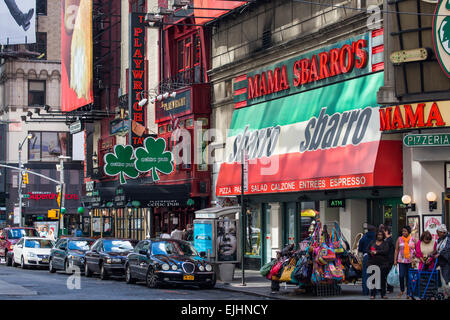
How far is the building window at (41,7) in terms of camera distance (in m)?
95.5

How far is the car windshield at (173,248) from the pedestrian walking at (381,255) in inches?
277

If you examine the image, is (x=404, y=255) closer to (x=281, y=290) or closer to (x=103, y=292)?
(x=281, y=290)

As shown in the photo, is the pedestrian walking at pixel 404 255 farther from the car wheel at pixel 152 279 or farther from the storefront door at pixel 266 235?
the storefront door at pixel 266 235

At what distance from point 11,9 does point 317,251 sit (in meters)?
77.1

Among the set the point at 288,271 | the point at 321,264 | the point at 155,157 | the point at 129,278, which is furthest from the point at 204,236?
the point at 155,157

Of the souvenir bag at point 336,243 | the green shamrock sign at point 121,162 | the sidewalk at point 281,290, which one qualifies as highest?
the green shamrock sign at point 121,162

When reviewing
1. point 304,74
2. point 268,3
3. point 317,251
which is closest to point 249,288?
point 317,251

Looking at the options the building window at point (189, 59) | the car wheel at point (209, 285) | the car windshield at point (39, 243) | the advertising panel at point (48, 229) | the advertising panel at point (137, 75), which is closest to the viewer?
the car wheel at point (209, 285)

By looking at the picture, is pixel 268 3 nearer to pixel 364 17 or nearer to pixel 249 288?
pixel 364 17

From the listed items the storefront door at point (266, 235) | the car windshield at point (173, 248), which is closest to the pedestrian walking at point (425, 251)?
the car windshield at point (173, 248)

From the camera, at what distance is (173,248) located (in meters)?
27.5

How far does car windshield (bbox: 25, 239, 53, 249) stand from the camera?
1558 inches

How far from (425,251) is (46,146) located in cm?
7320

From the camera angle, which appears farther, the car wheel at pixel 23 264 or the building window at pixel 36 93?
the building window at pixel 36 93
